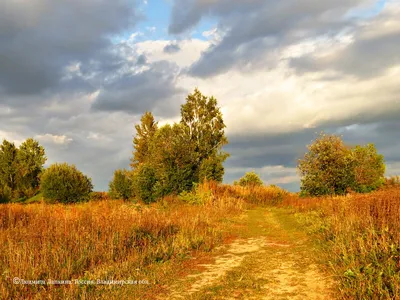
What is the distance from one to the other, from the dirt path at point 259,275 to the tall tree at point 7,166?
51903mm

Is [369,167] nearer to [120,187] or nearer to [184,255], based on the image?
[120,187]

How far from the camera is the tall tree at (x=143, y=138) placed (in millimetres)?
59438

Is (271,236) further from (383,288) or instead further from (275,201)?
(275,201)

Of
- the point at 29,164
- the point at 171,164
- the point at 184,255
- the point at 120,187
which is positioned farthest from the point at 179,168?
the point at 29,164

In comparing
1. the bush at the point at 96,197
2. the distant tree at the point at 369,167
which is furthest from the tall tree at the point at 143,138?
the distant tree at the point at 369,167

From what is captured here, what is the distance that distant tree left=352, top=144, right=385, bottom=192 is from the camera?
47781mm

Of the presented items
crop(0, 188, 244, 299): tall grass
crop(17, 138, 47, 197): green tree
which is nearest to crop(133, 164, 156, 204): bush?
crop(0, 188, 244, 299): tall grass

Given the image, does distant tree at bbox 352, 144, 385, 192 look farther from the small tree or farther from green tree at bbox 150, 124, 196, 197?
the small tree

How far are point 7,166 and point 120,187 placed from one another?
2610 centimetres

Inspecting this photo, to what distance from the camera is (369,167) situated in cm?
5409

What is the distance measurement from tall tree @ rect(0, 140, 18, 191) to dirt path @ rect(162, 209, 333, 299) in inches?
2043

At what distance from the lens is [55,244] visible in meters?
8.86

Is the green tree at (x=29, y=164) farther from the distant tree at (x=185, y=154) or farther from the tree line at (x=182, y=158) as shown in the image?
the distant tree at (x=185, y=154)

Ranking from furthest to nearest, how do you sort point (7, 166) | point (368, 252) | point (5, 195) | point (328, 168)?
point (7, 166) < point (5, 195) < point (328, 168) < point (368, 252)
